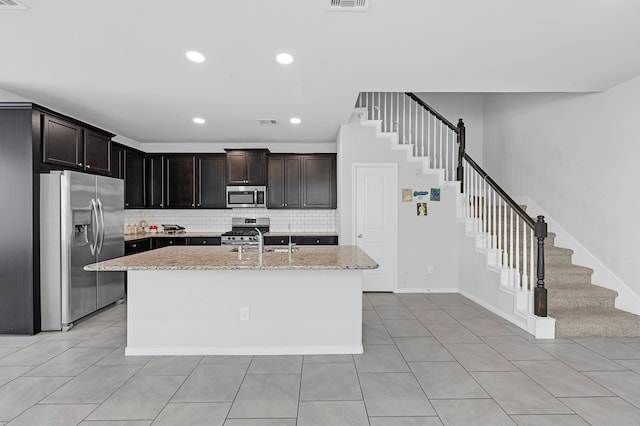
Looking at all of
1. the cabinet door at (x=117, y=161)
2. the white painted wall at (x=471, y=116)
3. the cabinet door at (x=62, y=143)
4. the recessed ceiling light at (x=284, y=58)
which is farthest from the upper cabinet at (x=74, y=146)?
the white painted wall at (x=471, y=116)

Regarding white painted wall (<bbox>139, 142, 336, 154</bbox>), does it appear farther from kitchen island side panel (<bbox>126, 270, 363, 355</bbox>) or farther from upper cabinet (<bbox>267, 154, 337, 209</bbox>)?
kitchen island side panel (<bbox>126, 270, 363, 355</bbox>)

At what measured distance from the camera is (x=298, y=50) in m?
2.98

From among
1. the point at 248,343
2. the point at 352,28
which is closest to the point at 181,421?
the point at 248,343

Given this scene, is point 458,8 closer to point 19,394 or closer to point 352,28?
point 352,28

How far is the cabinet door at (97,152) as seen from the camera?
15.0 feet

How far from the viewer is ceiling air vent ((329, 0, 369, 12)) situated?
228 centimetres

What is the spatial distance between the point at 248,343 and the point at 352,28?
9.45ft

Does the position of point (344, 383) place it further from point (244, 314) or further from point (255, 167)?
point (255, 167)

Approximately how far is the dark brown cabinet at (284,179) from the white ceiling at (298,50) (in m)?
2.04

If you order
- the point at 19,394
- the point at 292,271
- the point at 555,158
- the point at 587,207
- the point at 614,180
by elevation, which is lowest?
the point at 19,394

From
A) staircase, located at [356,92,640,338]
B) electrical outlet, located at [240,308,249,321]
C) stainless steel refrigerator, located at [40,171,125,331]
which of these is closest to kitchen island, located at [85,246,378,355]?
electrical outlet, located at [240,308,249,321]

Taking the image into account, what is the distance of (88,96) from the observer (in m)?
4.14

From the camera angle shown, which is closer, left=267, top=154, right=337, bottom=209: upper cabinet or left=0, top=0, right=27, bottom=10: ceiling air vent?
left=0, top=0, right=27, bottom=10: ceiling air vent

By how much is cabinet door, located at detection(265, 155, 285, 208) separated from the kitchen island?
3400 mm
